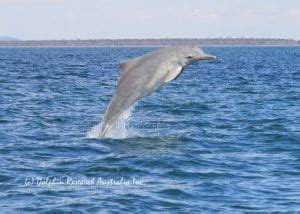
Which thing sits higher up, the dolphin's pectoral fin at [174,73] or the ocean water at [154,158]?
the dolphin's pectoral fin at [174,73]

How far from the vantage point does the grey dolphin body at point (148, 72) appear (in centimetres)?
1725

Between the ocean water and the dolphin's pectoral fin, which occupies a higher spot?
the dolphin's pectoral fin

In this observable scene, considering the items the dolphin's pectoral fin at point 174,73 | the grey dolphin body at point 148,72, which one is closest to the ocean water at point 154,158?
the grey dolphin body at point 148,72

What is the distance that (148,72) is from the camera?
17.5m

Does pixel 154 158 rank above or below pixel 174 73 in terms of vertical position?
below

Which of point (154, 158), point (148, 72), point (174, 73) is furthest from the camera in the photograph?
point (154, 158)

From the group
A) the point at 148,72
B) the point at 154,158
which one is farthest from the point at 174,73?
the point at 154,158

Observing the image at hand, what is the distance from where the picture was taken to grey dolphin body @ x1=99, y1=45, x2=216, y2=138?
17.2 m

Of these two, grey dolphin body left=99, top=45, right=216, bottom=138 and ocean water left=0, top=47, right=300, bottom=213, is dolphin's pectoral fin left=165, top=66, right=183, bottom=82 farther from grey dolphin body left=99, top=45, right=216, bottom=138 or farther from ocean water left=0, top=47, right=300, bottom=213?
ocean water left=0, top=47, right=300, bottom=213

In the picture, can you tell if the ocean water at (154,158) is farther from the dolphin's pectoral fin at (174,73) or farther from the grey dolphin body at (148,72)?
the dolphin's pectoral fin at (174,73)

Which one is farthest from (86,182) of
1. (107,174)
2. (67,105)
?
(67,105)

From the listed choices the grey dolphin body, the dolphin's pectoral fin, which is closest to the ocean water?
the grey dolphin body

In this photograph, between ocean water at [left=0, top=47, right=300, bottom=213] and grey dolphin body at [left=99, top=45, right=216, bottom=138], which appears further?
grey dolphin body at [left=99, top=45, right=216, bottom=138]

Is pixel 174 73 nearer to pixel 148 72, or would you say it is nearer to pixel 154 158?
pixel 148 72
